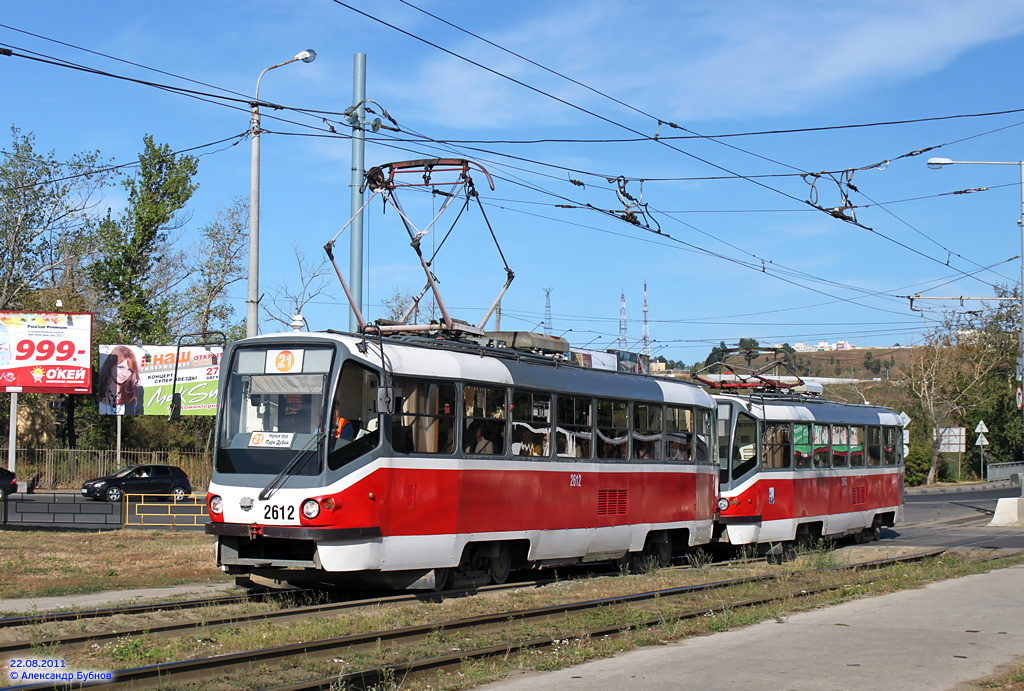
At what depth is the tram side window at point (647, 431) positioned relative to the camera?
659 inches

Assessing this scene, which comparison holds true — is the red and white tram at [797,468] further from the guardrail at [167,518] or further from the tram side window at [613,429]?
the guardrail at [167,518]

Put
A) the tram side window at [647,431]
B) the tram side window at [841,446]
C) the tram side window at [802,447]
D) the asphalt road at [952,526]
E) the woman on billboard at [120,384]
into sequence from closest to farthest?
1. the tram side window at [647,431]
2. the tram side window at [802,447]
3. the tram side window at [841,446]
4. the asphalt road at [952,526]
5. the woman on billboard at [120,384]

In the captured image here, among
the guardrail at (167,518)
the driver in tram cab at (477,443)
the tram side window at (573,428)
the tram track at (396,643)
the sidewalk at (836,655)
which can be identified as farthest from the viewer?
the guardrail at (167,518)

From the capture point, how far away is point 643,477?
16719 mm

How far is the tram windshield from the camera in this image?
11.8 metres

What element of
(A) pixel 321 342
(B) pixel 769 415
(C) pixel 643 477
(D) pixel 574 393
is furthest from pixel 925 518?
(A) pixel 321 342

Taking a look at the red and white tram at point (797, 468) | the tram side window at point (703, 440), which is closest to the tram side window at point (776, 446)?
the red and white tram at point (797, 468)

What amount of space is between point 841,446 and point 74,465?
3347 cm

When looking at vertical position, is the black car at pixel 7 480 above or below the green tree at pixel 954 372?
below

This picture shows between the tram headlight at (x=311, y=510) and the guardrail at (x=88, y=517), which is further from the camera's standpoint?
the guardrail at (x=88, y=517)

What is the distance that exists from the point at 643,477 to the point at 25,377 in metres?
26.5

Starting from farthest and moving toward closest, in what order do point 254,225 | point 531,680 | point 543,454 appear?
1. point 254,225
2. point 543,454
3. point 531,680

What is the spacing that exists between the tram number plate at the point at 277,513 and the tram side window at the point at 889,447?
17651 mm

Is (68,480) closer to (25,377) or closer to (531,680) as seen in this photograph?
(25,377)
